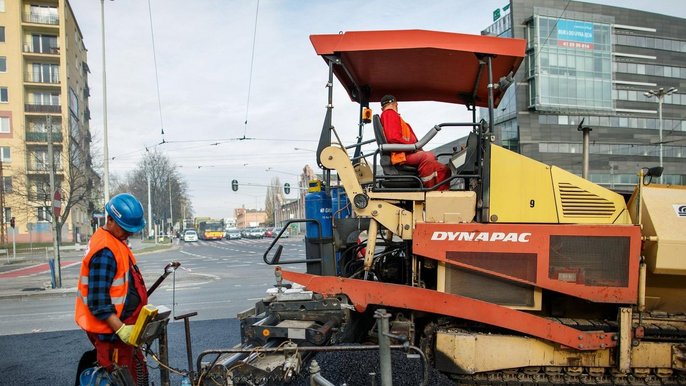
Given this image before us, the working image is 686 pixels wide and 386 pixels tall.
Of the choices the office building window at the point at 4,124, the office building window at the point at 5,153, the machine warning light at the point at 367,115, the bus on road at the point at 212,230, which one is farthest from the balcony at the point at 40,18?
the machine warning light at the point at 367,115

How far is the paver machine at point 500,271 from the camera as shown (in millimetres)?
3518

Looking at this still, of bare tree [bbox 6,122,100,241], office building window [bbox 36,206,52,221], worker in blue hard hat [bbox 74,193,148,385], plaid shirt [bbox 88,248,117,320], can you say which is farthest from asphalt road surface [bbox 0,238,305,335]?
office building window [bbox 36,206,52,221]

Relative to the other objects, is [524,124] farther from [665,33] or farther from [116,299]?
[116,299]

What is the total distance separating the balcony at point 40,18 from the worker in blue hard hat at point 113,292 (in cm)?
4978

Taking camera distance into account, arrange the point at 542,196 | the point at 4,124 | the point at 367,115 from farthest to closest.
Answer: the point at 4,124 → the point at 367,115 → the point at 542,196

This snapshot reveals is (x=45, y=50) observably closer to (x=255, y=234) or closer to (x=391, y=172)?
(x=255, y=234)

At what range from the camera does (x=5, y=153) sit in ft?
Answer: 138

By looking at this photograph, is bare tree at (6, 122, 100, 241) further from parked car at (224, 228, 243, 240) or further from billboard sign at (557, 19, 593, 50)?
billboard sign at (557, 19, 593, 50)

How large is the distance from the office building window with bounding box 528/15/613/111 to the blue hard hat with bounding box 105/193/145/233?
57854mm

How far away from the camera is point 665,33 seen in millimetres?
62438

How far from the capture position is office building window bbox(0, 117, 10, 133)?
137 ft

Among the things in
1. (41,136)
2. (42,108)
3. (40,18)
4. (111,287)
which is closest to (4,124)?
(42,108)

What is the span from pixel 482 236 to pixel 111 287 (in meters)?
2.70

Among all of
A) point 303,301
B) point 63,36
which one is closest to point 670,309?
point 303,301
